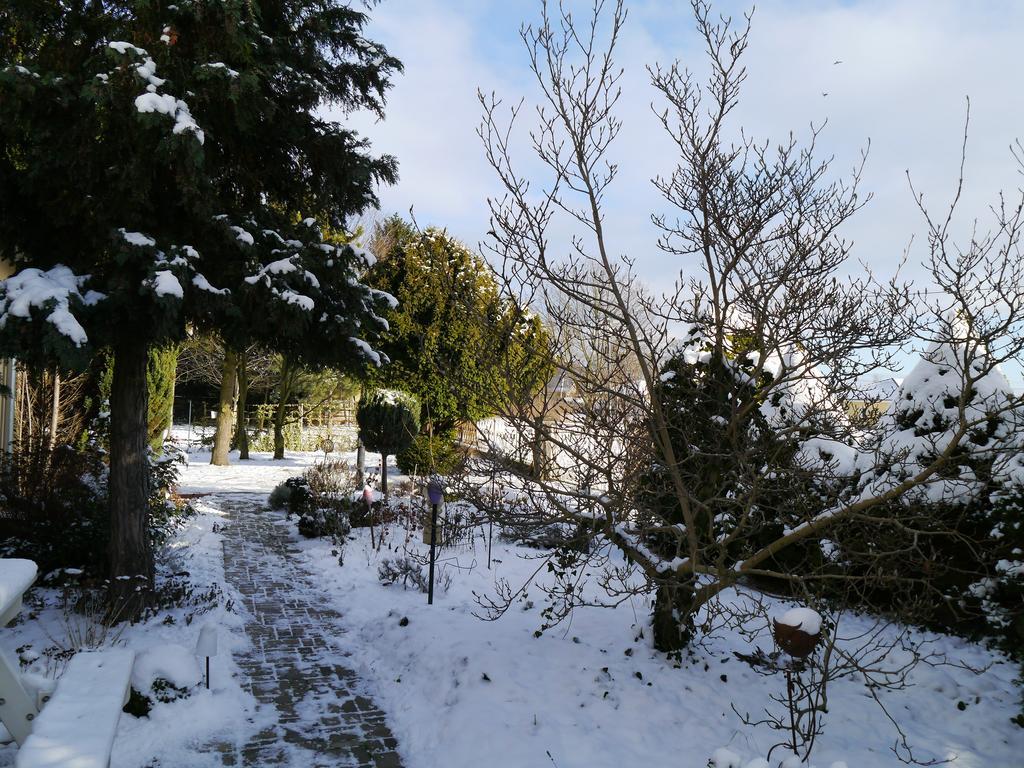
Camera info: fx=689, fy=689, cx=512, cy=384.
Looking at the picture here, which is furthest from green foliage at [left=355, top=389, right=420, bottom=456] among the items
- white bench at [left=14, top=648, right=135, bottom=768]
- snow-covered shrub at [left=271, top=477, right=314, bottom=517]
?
white bench at [left=14, top=648, right=135, bottom=768]

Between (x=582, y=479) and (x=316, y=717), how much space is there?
260cm

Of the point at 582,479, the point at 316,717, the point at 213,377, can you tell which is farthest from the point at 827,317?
the point at 213,377

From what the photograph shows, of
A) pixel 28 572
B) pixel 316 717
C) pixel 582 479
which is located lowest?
pixel 316 717

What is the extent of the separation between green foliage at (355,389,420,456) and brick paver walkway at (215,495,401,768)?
4.13 metres

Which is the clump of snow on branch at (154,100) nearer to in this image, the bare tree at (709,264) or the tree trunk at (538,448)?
the bare tree at (709,264)

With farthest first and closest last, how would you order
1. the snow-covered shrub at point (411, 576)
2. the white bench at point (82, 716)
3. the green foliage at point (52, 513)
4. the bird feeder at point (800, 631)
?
the snow-covered shrub at point (411, 576) → the green foliage at point (52, 513) → the bird feeder at point (800, 631) → the white bench at point (82, 716)

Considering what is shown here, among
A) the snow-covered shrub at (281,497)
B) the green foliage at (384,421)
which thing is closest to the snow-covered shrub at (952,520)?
the green foliage at (384,421)

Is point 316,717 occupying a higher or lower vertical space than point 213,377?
lower

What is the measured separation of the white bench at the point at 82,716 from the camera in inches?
116

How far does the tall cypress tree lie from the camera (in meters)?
5.48

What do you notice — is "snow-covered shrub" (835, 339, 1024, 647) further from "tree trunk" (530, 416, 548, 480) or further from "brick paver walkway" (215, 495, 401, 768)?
"brick paver walkway" (215, 495, 401, 768)

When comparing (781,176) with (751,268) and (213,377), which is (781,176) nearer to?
(751,268)

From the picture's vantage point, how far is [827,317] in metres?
4.61

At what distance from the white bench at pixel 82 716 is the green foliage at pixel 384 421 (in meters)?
8.93
